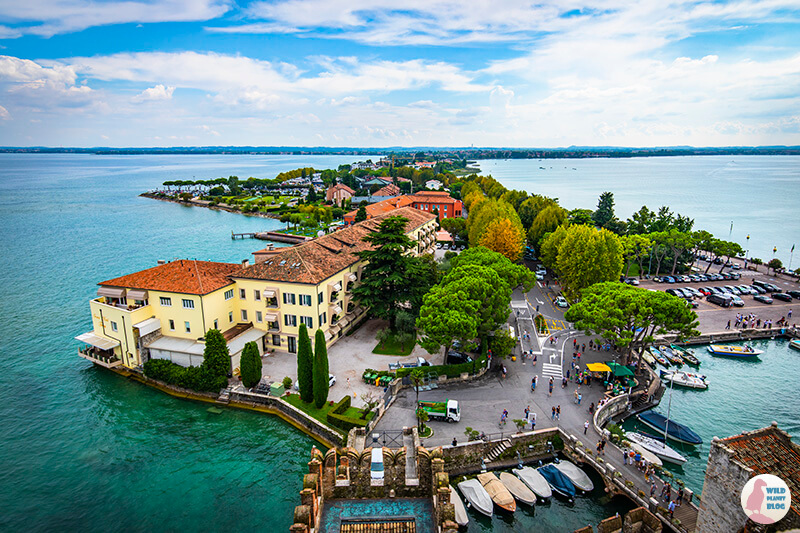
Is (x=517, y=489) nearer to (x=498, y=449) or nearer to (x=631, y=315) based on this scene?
(x=498, y=449)

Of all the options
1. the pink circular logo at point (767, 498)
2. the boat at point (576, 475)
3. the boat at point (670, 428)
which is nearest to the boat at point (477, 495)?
the boat at point (576, 475)

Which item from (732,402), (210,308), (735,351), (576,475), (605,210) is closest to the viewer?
(576,475)

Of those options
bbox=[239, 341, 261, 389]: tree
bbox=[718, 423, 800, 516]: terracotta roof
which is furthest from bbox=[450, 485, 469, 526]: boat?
bbox=[239, 341, 261, 389]: tree

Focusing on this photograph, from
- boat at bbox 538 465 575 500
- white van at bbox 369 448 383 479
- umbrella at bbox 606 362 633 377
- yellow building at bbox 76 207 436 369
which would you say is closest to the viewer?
white van at bbox 369 448 383 479

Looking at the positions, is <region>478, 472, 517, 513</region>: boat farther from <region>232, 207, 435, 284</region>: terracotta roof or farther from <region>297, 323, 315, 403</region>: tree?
<region>232, 207, 435, 284</region>: terracotta roof

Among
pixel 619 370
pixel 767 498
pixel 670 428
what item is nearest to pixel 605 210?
pixel 619 370

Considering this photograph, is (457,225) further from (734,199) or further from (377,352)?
(734,199)
